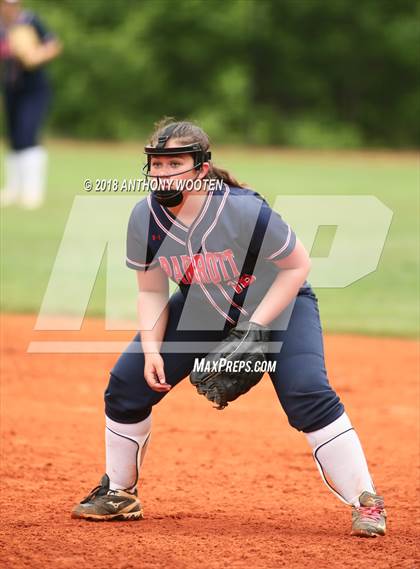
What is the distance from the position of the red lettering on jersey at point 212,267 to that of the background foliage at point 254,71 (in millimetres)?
25394

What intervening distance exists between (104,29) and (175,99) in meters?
3.07

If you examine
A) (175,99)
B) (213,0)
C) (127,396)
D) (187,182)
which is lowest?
(175,99)

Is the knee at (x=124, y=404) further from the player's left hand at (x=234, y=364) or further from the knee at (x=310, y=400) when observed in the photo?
the knee at (x=310, y=400)

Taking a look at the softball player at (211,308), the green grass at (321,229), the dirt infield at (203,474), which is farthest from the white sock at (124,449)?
the green grass at (321,229)

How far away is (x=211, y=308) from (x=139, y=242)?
0.40 metres

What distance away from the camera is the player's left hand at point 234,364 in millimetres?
3941

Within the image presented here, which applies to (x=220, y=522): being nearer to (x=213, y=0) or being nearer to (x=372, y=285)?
(x=372, y=285)

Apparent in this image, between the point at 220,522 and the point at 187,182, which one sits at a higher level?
the point at 187,182

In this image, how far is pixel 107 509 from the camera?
428 centimetres

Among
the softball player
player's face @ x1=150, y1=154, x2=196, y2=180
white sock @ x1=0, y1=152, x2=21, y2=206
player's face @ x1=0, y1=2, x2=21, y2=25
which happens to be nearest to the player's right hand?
the softball player

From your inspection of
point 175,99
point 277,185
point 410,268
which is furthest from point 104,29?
point 410,268

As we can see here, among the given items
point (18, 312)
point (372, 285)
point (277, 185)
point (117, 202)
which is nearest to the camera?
point (18, 312)

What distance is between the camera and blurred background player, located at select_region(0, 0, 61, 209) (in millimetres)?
14312

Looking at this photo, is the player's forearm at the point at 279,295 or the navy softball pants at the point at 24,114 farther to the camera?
the navy softball pants at the point at 24,114
